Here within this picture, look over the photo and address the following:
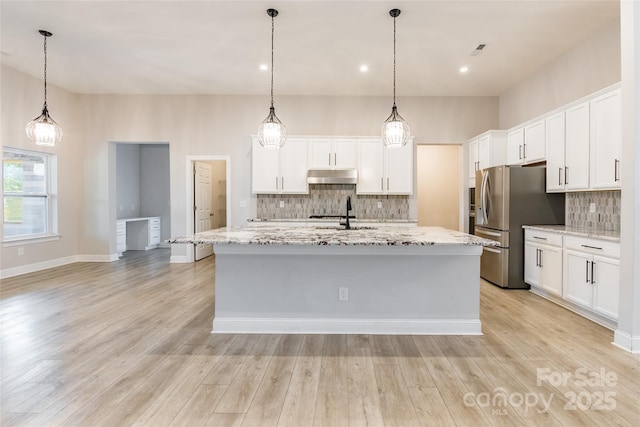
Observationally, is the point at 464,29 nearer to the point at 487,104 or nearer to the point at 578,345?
the point at 487,104

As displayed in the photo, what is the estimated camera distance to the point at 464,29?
3936mm

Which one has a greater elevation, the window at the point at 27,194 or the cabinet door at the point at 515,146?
the cabinet door at the point at 515,146

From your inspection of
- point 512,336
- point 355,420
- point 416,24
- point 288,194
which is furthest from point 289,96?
point 355,420

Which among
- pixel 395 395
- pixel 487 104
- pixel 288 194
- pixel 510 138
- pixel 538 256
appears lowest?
pixel 395 395

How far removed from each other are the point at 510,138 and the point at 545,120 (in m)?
0.84

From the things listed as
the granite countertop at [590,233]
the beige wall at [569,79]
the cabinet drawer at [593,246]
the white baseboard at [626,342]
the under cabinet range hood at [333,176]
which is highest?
the beige wall at [569,79]

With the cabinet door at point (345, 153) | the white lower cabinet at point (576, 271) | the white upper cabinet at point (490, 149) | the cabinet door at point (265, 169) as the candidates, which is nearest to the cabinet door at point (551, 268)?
the white lower cabinet at point (576, 271)

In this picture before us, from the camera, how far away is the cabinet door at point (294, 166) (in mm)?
6055

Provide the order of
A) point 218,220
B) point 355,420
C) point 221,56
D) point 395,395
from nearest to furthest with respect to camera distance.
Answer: point 355,420
point 395,395
point 221,56
point 218,220

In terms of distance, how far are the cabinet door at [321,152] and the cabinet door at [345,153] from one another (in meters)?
0.11

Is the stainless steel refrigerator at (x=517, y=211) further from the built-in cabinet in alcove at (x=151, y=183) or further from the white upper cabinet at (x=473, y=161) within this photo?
the built-in cabinet in alcove at (x=151, y=183)

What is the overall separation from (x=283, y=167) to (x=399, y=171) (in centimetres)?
209

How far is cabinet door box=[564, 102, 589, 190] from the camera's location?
146 inches

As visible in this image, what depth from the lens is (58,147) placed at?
6.10 m
